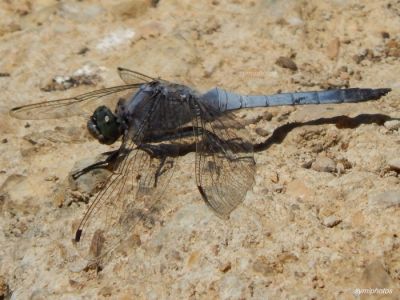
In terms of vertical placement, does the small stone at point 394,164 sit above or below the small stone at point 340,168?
below

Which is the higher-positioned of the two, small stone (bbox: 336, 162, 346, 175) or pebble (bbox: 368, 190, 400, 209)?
small stone (bbox: 336, 162, 346, 175)

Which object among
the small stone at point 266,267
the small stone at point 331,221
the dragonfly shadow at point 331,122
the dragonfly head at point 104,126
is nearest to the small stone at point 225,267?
the small stone at point 266,267

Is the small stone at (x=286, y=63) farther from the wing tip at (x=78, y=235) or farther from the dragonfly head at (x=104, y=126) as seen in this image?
the wing tip at (x=78, y=235)

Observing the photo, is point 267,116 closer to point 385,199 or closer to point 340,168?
point 340,168

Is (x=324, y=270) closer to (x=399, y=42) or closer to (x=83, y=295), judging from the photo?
(x=83, y=295)

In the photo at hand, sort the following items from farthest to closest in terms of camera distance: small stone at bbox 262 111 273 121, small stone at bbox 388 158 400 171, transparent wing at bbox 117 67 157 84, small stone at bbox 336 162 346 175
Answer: transparent wing at bbox 117 67 157 84, small stone at bbox 262 111 273 121, small stone at bbox 336 162 346 175, small stone at bbox 388 158 400 171

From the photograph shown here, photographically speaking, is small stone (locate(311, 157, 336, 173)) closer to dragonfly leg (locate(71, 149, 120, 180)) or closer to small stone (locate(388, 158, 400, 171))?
small stone (locate(388, 158, 400, 171))

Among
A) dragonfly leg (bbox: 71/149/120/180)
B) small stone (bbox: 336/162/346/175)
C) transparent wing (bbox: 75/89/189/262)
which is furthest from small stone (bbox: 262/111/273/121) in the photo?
dragonfly leg (bbox: 71/149/120/180)

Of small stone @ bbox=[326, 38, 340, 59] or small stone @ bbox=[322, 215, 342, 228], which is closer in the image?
small stone @ bbox=[322, 215, 342, 228]
